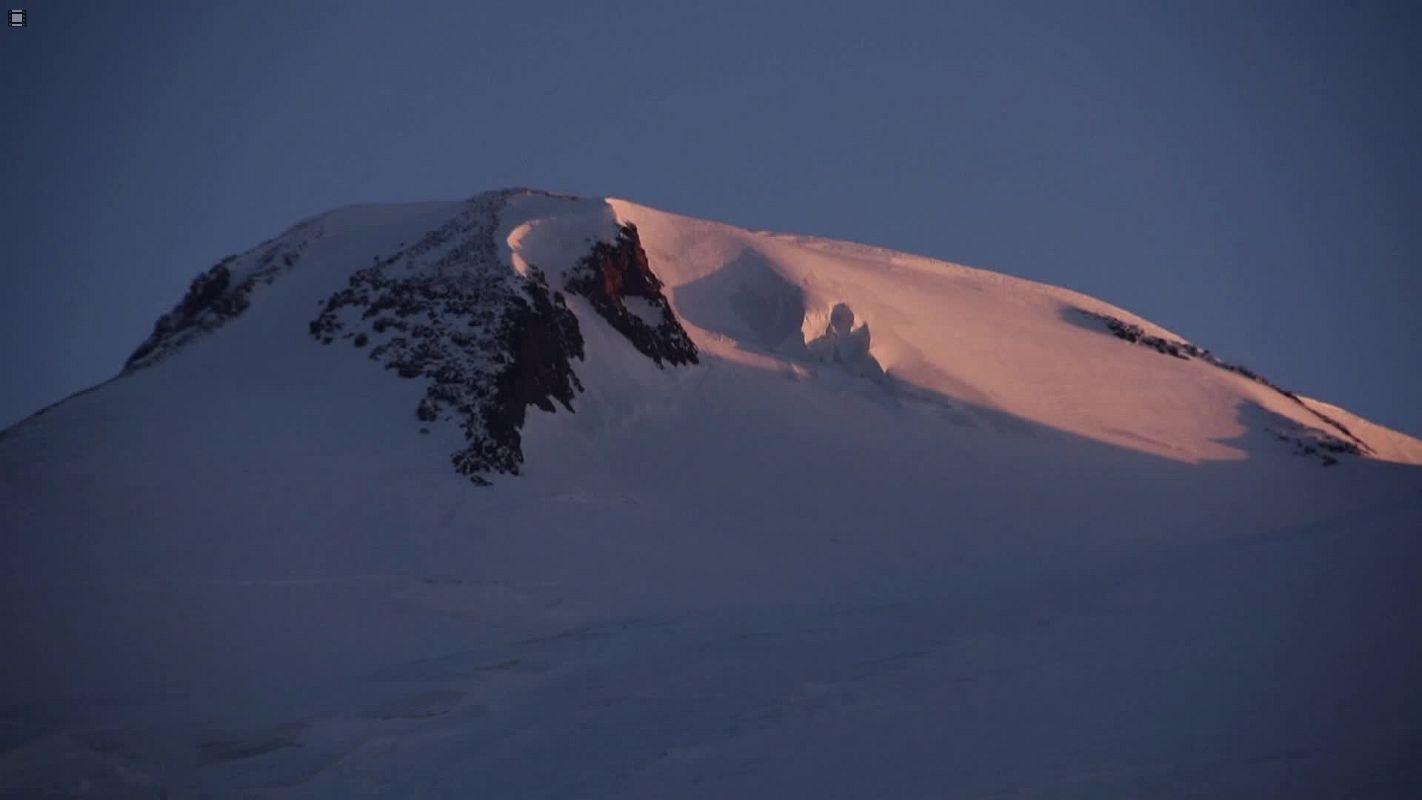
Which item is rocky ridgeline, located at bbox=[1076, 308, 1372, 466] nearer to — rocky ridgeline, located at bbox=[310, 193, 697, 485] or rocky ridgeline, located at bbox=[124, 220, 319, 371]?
rocky ridgeline, located at bbox=[310, 193, 697, 485]

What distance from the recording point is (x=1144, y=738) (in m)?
12.1

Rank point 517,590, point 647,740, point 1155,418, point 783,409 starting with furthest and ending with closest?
point 1155,418
point 783,409
point 517,590
point 647,740

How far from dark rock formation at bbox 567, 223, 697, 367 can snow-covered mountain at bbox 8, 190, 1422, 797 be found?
0.11 metres

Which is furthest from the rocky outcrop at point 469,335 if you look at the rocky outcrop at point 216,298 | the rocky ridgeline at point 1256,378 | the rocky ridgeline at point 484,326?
the rocky ridgeline at point 1256,378

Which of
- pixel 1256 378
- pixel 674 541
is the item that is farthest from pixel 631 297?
pixel 1256 378

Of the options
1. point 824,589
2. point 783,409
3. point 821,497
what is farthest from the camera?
point 783,409

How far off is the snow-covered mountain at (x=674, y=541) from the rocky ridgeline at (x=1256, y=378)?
1.17 ft

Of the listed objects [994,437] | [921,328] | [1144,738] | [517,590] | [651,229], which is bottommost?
[1144,738]

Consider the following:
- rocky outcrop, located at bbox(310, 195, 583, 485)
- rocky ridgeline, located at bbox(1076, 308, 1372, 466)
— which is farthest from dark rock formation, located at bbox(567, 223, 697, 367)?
rocky ridgeline, located at bbox(1076, 308, 1372, 466)

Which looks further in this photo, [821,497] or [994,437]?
[994,437]

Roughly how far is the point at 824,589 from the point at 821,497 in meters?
5.74

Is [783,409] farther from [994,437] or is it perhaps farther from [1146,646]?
[1146,646]

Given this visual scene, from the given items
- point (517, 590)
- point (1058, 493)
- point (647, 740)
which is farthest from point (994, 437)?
point (647, 740)

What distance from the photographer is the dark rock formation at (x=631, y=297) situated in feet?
113
